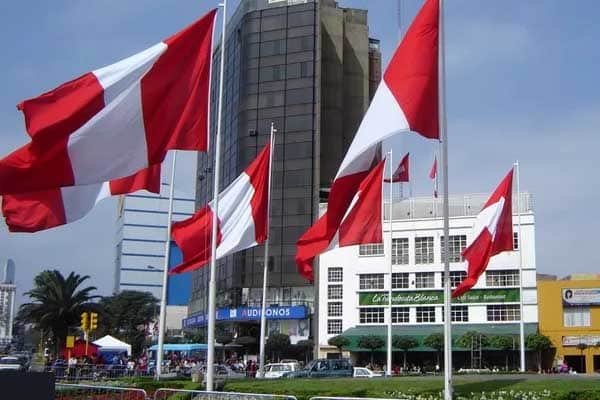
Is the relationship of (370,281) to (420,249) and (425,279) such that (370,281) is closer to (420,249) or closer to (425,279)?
(425,279)

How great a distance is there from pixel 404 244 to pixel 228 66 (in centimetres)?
3481

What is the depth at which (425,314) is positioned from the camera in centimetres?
7331

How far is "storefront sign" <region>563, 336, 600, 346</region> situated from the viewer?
67312 millimetres

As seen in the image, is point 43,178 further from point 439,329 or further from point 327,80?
point 327,80

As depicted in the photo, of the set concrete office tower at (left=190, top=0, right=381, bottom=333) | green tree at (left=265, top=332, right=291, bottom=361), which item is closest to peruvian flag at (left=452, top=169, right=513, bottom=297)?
green tree at (left=265, top=332, right=291, bottom=361)

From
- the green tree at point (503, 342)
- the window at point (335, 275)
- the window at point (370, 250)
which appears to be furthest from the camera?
the window at point (335, 275)

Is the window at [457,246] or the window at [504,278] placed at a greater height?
the window at [457,246]

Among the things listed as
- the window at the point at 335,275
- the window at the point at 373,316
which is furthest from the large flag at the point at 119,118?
the window at the point at 335,275

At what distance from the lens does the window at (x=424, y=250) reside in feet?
Result: 242

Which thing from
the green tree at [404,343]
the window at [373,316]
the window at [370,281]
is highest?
the window at [370,281]

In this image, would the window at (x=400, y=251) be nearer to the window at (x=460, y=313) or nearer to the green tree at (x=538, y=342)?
the window at (x=460, y=313)

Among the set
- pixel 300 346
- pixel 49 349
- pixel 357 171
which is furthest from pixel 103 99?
pixel 49 349

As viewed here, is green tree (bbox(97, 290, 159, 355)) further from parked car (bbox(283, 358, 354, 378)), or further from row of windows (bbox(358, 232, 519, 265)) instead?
parked car (bbox(283, 358, 354, 378))

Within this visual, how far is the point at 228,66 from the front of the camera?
97.4 meters
